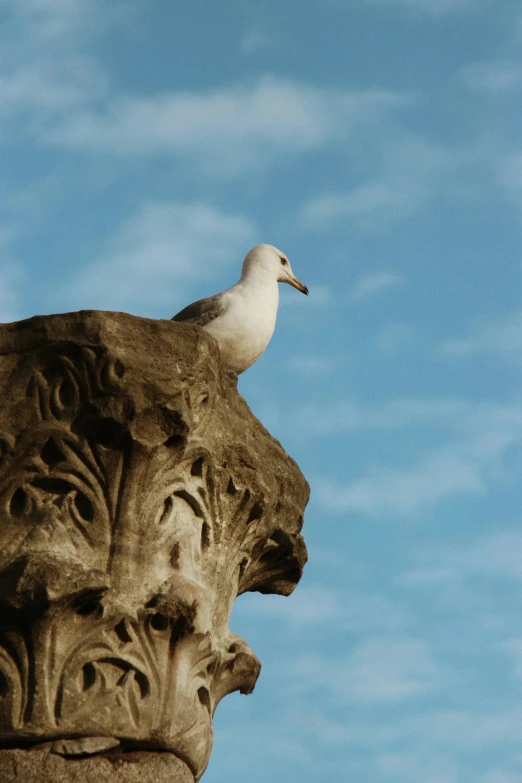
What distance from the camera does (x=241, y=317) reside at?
27.0 ft

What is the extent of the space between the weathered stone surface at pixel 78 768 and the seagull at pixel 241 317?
9.91 feet

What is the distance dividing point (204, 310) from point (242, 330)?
0.32 m

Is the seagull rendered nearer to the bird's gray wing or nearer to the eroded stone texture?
the bird's gray wing

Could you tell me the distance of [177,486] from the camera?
240 inches

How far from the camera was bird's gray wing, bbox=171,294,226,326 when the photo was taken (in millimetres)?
8141

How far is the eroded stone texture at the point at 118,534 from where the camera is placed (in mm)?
5414

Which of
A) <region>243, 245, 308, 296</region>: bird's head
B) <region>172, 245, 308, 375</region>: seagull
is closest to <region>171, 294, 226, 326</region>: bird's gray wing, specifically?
<region>172, 245, 308, 375</region>: seagull

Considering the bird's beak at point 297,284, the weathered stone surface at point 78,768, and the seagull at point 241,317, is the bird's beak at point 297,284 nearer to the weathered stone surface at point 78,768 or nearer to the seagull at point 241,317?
the seagull at point 241,317

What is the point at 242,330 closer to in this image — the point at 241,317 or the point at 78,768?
the point at 241,317

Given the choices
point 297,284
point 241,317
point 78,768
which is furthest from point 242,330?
point 78,768

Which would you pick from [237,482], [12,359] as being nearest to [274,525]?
[237,482]

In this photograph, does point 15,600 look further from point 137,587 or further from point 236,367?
point 236,367

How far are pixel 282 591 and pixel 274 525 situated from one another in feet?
1.99

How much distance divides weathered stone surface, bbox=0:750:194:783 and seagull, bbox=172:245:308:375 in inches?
119
